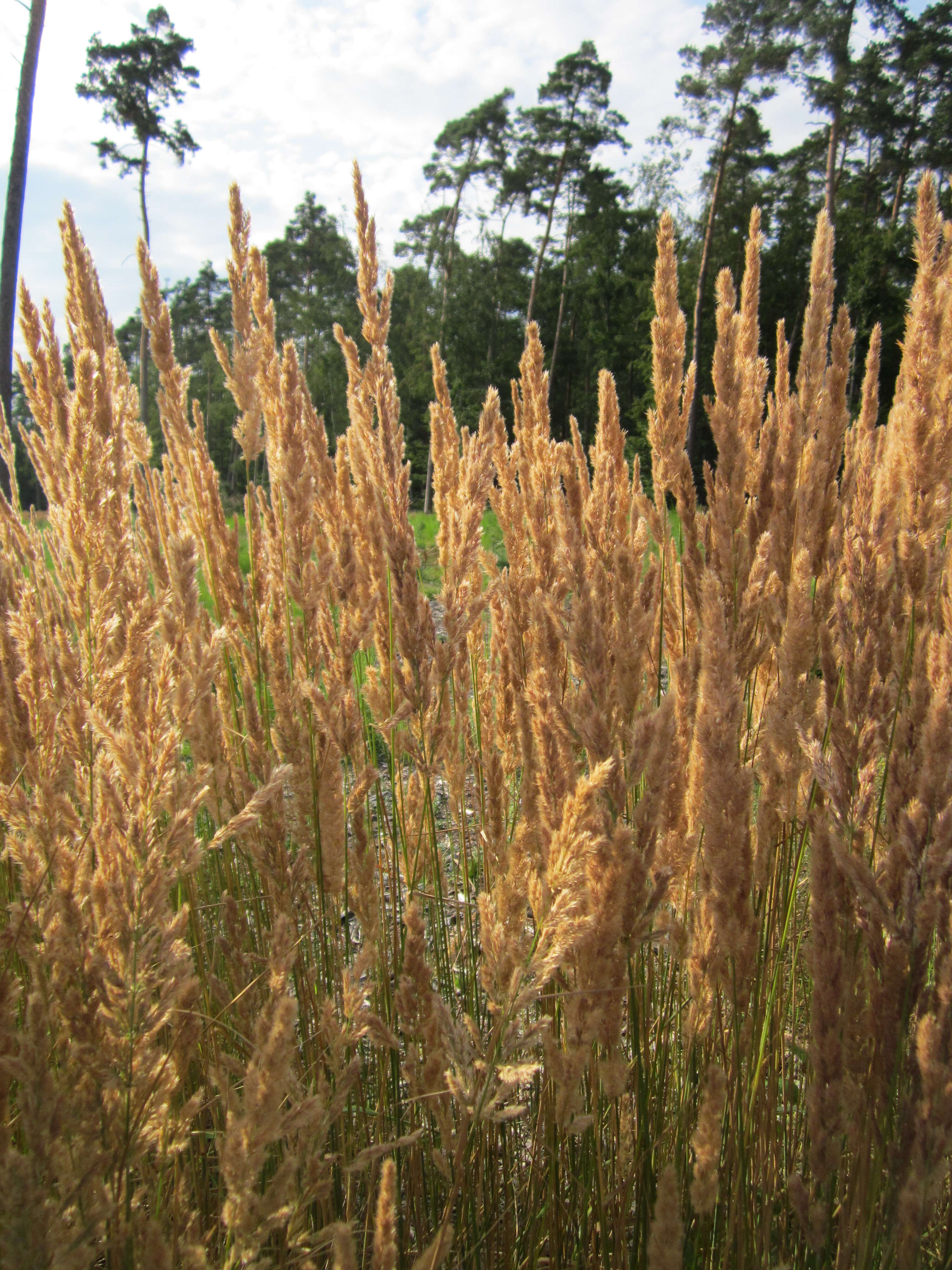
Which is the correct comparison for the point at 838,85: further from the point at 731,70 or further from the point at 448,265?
the point at 448,265

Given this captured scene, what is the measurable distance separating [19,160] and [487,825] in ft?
33.6

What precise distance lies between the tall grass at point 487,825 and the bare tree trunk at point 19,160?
864 centimetres

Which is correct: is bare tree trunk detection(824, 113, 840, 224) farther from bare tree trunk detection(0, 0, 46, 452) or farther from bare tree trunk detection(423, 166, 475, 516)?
bare tree trunk detection(0, 0, 46, 452)

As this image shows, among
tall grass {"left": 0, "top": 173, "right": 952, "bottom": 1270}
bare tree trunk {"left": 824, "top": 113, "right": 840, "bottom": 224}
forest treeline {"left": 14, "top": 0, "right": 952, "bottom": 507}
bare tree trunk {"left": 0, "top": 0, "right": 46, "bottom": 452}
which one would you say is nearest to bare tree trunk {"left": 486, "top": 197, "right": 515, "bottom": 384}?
forest treeline {"left": 14, "top": 0, "right": 952, "bottom": 507}

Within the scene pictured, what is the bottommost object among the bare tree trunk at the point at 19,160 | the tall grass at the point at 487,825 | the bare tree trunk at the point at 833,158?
the tall grass at the point at 487,825

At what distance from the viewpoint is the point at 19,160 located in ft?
27.3

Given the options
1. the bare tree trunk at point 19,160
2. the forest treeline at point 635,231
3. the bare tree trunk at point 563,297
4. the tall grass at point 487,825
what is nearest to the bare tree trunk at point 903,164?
the forest treeline at point 635,231

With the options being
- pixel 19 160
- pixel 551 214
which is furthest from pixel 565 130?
pixel 19 160

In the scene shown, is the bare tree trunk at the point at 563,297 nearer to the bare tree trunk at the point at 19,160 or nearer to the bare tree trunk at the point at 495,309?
the bare tree trunk at the point at 495,309

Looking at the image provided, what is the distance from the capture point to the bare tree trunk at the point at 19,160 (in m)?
8.37

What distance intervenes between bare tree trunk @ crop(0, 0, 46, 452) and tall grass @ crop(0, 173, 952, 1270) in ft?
28.4

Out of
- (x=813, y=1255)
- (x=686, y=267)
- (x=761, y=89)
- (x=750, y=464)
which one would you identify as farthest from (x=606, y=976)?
(x=686, y=267)

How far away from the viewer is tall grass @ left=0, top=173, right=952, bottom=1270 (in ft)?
2.77

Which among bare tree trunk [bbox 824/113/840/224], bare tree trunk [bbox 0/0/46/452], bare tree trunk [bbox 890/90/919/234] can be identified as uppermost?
bare tree trunk [bbox 890/90/919/234]
